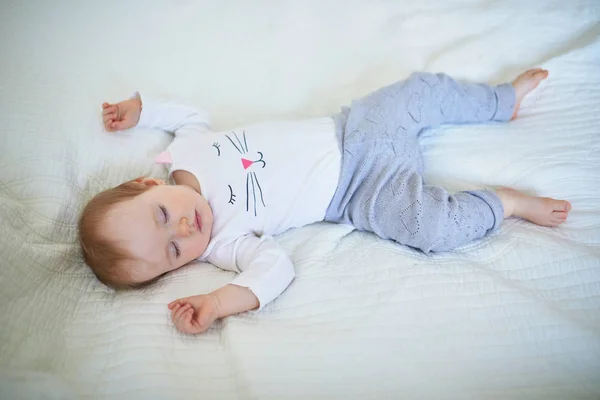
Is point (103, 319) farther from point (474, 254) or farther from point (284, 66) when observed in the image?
point (284, 66)

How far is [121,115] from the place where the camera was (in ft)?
3.74

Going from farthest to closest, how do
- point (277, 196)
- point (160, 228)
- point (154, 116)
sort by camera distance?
point (154, 116) < point (277, 196) < point (160, 228)

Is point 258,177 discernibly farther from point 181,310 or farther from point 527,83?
point 527,83

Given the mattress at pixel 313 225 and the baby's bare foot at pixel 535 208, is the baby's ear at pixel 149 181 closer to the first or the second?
the mattress at pixel 313 225

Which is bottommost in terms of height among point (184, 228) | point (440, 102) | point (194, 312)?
point (194, 312)

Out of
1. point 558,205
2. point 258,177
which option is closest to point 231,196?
point 258,177

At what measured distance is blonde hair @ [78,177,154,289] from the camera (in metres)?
0.90

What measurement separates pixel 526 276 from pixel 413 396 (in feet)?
1.12

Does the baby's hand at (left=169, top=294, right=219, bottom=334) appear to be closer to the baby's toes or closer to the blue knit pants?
the blue knit pants

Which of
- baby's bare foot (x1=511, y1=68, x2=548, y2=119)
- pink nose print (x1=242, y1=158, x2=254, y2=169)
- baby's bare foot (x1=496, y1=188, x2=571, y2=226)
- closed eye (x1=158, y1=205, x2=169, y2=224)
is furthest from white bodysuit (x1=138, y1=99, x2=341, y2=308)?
baby's bare foot (x1=511, y1=68, x2=548, y2=119)

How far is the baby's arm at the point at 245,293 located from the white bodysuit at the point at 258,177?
6 centimetres

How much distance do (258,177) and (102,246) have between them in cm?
36

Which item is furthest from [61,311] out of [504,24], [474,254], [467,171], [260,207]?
[504,24]

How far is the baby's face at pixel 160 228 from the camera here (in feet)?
2.98
